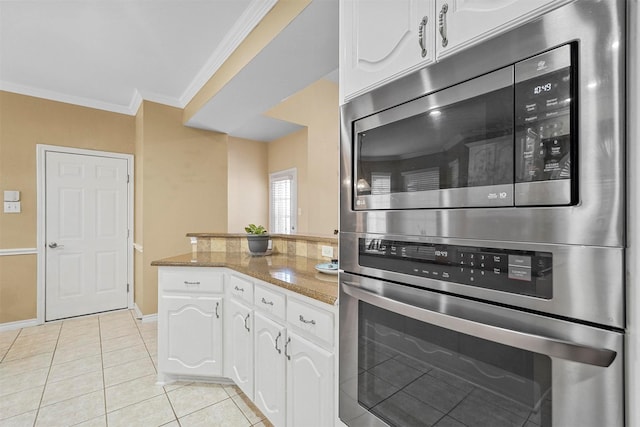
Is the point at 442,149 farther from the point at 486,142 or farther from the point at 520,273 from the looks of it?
the point at 520,273

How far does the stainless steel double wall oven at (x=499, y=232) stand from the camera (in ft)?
1.80

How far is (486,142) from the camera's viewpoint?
2.31 ft

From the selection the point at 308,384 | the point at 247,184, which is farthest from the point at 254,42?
the point at 247,184

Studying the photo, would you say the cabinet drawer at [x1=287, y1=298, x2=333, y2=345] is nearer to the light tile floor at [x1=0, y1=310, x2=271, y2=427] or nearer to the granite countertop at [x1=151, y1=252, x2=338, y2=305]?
the granite countertop at [x1=151, y1=252, x2=338, y2=305]

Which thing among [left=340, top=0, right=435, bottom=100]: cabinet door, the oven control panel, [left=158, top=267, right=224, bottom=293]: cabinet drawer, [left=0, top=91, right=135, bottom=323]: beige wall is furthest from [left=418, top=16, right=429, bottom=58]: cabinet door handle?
[left=0, top=91, right=135, bottom=323]: beige wall

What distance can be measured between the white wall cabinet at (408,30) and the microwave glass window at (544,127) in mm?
158

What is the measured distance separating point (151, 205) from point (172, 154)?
673 millimetres

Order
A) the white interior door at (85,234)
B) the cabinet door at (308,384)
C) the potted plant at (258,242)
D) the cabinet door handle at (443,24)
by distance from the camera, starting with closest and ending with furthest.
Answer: the cabinet door handle at (443,24)
the cabinet door at (308,384)
the potted plant at (258,242)
the white interior door at (85,234)

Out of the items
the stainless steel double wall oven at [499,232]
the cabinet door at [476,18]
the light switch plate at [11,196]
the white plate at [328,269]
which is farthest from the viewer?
the light switch plate at [11,196]

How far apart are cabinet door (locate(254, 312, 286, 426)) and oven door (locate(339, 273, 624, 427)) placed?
49 centimetres

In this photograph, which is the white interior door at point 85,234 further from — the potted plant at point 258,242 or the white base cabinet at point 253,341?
the potted plant at point 258,242

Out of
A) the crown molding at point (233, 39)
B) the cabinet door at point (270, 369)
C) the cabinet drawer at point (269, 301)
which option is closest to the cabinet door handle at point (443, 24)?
the cabinet drawer at point (269, 301)

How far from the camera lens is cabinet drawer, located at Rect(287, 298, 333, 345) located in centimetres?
123

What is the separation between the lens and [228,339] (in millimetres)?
1990
